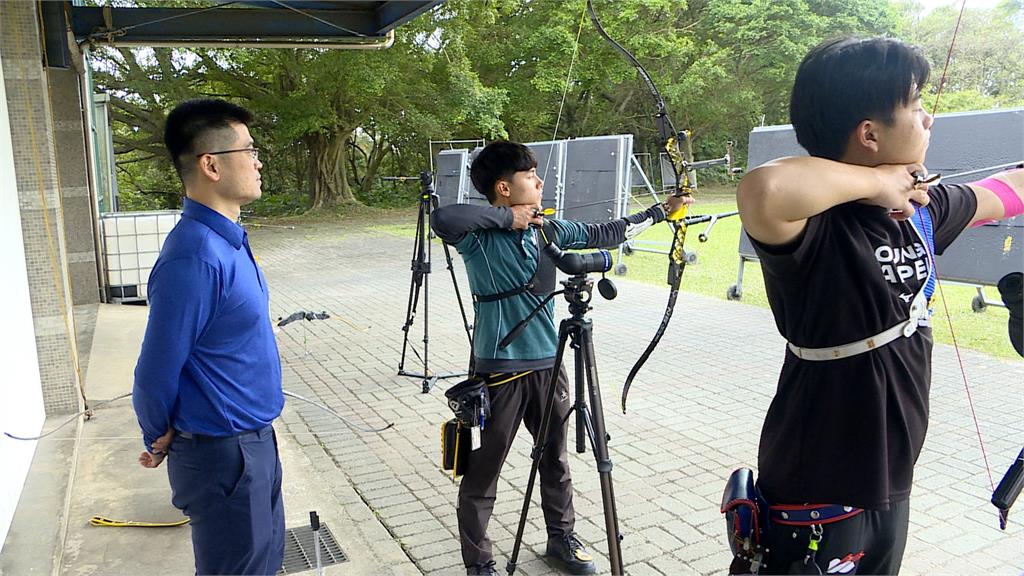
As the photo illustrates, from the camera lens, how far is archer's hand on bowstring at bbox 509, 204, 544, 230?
2.75 metres

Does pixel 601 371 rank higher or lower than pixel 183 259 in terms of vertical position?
lower

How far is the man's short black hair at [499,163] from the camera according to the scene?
2.80 m

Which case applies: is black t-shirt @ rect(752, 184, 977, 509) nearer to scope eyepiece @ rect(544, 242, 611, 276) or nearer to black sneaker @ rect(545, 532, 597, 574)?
scope eyepiece @ rect(544, 242, 611, 276)

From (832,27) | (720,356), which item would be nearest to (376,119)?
(832,27)

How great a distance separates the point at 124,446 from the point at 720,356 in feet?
14.8

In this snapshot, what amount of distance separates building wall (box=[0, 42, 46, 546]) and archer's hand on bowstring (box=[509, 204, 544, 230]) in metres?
2.14

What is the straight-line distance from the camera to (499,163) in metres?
2.82

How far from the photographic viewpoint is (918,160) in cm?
139

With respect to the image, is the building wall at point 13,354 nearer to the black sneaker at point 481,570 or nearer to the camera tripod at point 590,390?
the black sneaker at point 481,570

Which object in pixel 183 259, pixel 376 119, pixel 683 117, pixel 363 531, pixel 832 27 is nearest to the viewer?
pixel 183 259

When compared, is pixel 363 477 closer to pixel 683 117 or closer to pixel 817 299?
pixel 817 299

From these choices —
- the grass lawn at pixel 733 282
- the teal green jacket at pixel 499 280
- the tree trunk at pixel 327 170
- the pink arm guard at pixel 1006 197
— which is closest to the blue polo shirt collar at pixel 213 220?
the teal green jacket at pixel 499 280

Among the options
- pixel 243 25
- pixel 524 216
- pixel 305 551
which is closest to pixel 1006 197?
pixel 524 216

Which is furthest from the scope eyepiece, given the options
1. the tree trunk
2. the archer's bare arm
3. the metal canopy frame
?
the tree trunk
